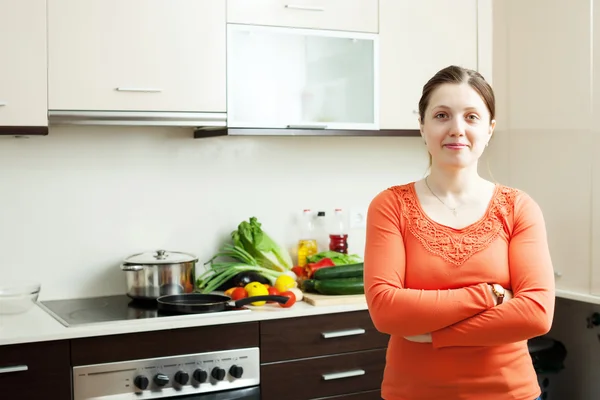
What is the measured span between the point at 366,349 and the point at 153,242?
983mm

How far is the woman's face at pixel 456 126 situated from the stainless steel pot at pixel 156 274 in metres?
1.37

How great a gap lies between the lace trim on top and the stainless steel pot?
1.27m

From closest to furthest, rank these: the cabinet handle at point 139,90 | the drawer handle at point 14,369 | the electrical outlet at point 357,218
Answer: the drawer handle at point 14,369, the cabinet handle at point 139,90, the electrical outlet at point 357,218

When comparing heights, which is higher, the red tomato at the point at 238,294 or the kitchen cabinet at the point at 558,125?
the kitchen cabinet at the point at 558,125

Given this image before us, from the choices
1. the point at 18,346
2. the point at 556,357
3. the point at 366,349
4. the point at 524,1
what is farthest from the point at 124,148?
the point at 556,357

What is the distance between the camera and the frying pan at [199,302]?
2.79 meters

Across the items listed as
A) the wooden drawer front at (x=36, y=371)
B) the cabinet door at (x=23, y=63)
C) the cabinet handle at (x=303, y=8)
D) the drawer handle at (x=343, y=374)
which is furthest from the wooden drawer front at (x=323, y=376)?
the cabinet handle at (x=303, y=8)

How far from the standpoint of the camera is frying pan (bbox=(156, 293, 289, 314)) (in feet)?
Result: 9.15

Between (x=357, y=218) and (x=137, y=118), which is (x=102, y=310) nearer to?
(x=137, y=118)

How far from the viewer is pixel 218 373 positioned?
8.96 feet

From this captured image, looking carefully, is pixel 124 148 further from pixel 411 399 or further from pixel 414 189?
pixel 411 399

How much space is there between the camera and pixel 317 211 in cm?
357

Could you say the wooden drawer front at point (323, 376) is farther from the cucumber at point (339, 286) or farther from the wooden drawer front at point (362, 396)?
the cucumber at point (339, 286)

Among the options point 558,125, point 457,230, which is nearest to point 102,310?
point 457,230
